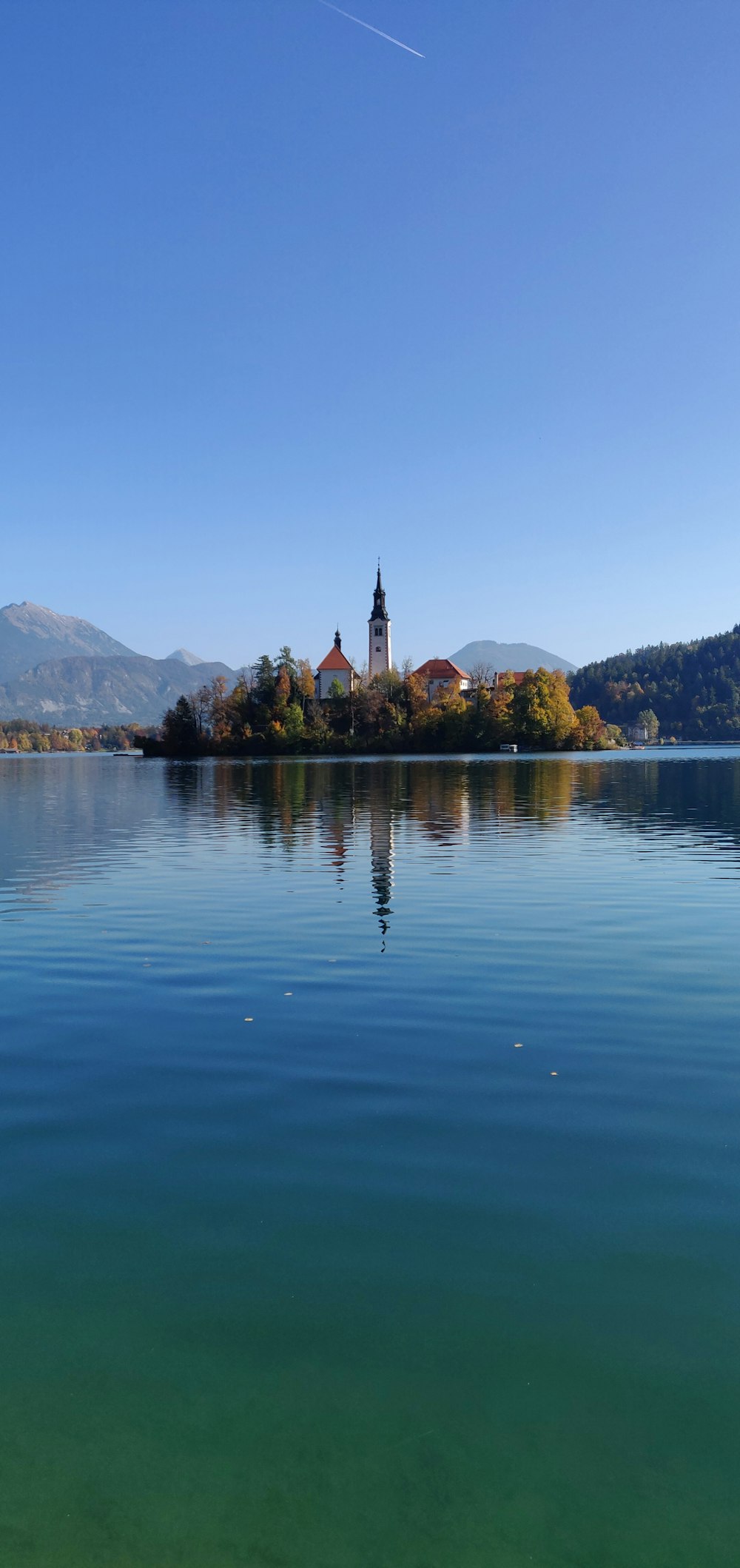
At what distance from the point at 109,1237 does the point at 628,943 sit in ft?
41.1

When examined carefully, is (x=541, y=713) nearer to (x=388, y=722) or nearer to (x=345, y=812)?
(x=388, y=722)

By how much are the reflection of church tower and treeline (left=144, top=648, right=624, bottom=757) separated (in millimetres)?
132516

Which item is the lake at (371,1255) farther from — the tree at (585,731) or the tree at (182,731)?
the tree at (182,731)

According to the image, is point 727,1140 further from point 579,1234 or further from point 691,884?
point 691,884

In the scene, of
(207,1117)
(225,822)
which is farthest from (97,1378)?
(225,822)

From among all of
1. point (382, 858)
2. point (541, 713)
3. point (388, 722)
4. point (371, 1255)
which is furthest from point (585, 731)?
point (371, 1255)

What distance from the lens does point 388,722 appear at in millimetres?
192000

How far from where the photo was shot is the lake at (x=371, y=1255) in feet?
15.1

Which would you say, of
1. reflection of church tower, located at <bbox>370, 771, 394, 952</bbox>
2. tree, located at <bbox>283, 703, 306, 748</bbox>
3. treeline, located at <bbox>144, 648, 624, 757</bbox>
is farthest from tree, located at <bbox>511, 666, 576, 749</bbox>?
reflection of church tower, located at <bbox>370, 771, 394, 952</bbox>

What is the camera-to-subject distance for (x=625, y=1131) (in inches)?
350

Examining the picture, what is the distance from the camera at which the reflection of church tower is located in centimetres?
2172

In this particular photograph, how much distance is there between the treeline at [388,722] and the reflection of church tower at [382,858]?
13252 centimetres

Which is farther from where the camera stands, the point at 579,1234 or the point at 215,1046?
the point at 215,1046

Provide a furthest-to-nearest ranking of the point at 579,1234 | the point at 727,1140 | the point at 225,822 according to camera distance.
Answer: the point at 225,822 < the point at 727,1140 < the point at 579,1234
